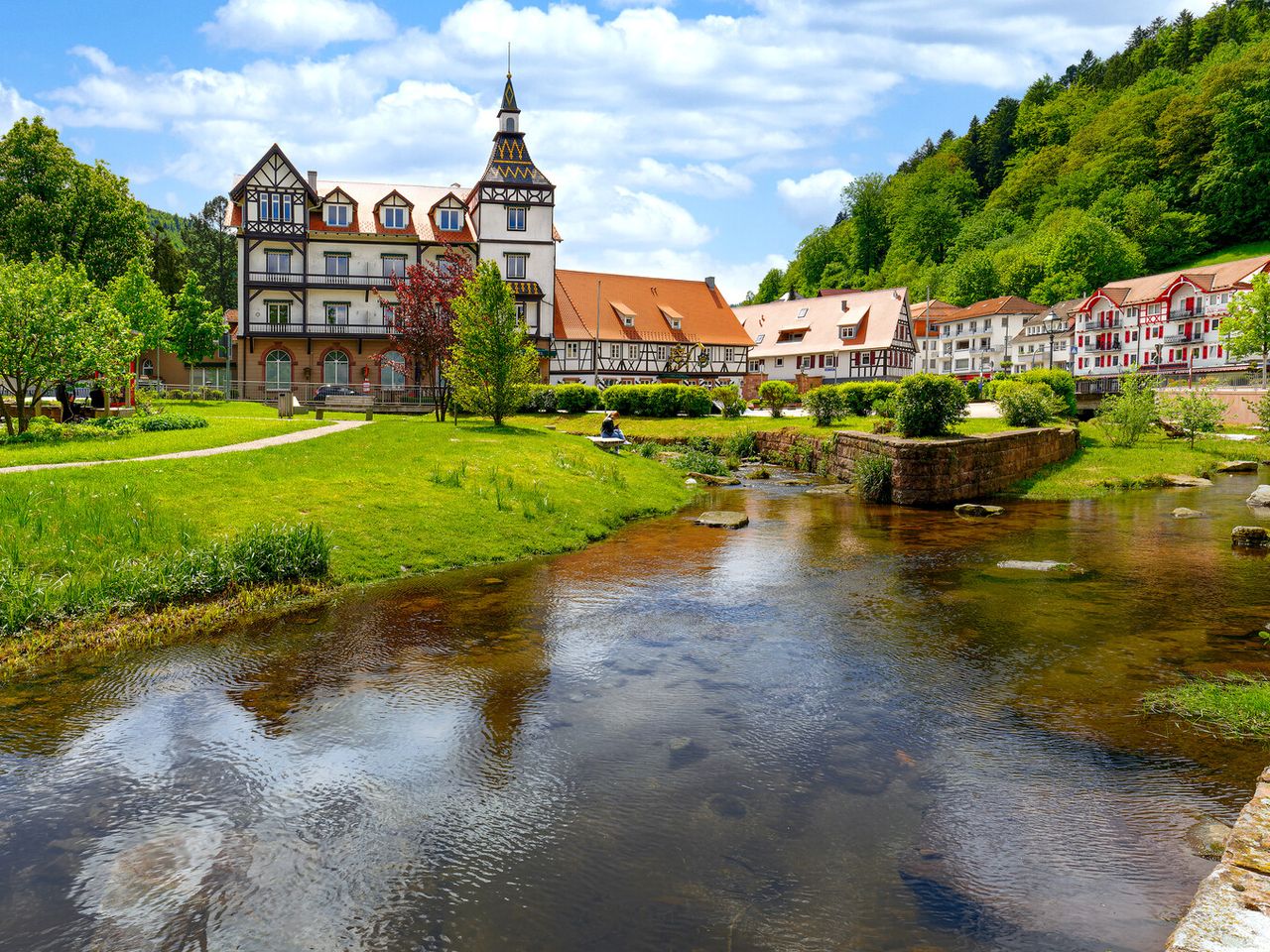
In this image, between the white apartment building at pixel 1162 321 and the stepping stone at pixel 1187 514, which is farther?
the white apartment building at pixel 1162 321

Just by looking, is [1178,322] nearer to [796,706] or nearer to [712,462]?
[712,462]

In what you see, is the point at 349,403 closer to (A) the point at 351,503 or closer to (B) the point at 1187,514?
(A) the point at 351,503

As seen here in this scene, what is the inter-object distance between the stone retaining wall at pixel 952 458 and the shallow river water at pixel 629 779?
462 inches

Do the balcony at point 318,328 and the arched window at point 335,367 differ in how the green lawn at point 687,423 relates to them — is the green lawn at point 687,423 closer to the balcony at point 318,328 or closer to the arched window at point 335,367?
the balcony at point 318,328

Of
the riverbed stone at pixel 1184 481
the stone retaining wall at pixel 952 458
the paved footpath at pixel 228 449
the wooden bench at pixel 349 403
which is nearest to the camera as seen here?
the paved footpath at pixel 228 449

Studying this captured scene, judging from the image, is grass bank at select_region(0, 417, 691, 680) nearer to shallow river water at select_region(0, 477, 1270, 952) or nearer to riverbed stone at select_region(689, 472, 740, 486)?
shallow river water at select_region(0, 477, 1270, 952)

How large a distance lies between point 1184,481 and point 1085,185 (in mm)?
113966

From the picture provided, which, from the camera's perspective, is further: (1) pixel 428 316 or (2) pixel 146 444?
(1) pixel 428 316

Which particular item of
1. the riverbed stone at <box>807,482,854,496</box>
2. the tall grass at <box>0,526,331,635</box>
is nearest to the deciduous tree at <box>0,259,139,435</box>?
the tall grass at <box>0,526,331,635</box>

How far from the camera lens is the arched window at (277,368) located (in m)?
55.7

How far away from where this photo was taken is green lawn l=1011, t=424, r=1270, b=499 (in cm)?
2694

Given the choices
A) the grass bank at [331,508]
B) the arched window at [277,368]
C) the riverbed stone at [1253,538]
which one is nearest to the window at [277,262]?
the arched window at [277,368]

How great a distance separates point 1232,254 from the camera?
102 m

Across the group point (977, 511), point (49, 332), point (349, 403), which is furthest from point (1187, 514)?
point (349, 403)
